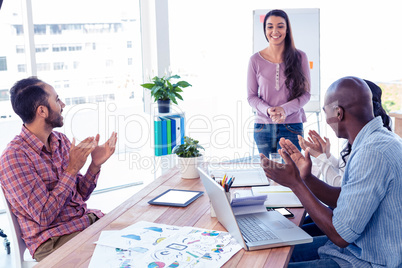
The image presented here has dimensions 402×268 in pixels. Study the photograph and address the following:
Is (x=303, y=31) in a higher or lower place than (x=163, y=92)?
higher

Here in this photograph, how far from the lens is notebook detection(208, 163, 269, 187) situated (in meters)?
2.13

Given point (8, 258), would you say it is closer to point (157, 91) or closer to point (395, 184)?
point (157, 91)

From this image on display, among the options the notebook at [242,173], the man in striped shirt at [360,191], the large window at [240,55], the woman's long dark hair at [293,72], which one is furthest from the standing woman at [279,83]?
the large window at [240,55]

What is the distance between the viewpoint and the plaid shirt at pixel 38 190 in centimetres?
179

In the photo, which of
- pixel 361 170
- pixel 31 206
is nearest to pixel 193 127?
pixel 31 206

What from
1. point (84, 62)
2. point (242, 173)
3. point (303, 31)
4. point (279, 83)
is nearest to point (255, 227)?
point (242, 173)

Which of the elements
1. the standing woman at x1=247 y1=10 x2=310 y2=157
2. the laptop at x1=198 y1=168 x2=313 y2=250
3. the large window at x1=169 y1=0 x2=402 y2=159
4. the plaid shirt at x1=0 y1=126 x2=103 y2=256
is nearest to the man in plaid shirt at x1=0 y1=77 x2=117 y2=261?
the plaid shirt at x1=0 y1=126 x2=103 y2=256

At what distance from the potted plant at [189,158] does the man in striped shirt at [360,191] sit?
67 cm

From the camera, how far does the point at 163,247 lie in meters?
1.42

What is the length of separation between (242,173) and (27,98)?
1142mm

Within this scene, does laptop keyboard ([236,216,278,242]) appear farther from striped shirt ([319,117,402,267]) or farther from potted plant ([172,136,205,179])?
potted plant ([172,136,205,179])

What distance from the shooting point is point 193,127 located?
5383 millimetres

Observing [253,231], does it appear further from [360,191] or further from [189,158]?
[189,158]

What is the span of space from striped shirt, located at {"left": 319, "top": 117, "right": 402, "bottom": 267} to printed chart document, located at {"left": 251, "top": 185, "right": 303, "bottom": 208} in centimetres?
38
